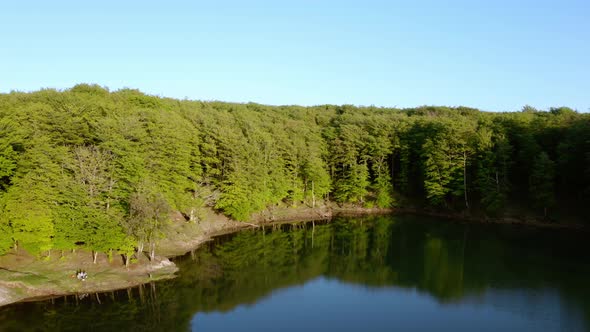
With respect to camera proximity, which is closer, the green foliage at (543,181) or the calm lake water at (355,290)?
the calm lake water at (355,290)

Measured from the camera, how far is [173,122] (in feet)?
183

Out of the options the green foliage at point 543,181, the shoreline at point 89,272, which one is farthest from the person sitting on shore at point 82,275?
the green foliage at point 543,181

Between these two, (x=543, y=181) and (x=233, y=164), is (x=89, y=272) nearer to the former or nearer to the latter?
(x=233, y=164)

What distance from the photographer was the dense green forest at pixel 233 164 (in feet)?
125

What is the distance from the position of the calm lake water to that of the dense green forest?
6.75 m

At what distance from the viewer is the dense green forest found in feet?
125

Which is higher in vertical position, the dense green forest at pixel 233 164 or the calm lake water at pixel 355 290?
the dense green forest at pixel 233 164

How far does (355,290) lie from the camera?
38.4 m

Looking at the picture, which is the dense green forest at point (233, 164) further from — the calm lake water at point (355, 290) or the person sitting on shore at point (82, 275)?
the calm lake water at point (355, 290)

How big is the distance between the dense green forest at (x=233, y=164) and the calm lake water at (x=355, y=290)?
6752 millimetres

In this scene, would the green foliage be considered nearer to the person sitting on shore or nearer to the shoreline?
the shoreline

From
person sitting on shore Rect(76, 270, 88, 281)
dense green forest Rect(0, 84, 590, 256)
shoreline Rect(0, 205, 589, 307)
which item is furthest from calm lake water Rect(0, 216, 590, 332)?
dense green forest Rect(0, 84, 590, 256)

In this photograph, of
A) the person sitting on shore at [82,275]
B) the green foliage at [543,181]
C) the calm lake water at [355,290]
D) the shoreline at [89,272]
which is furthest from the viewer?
the green foliage at [543,181]

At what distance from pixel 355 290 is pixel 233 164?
95.3 ft
